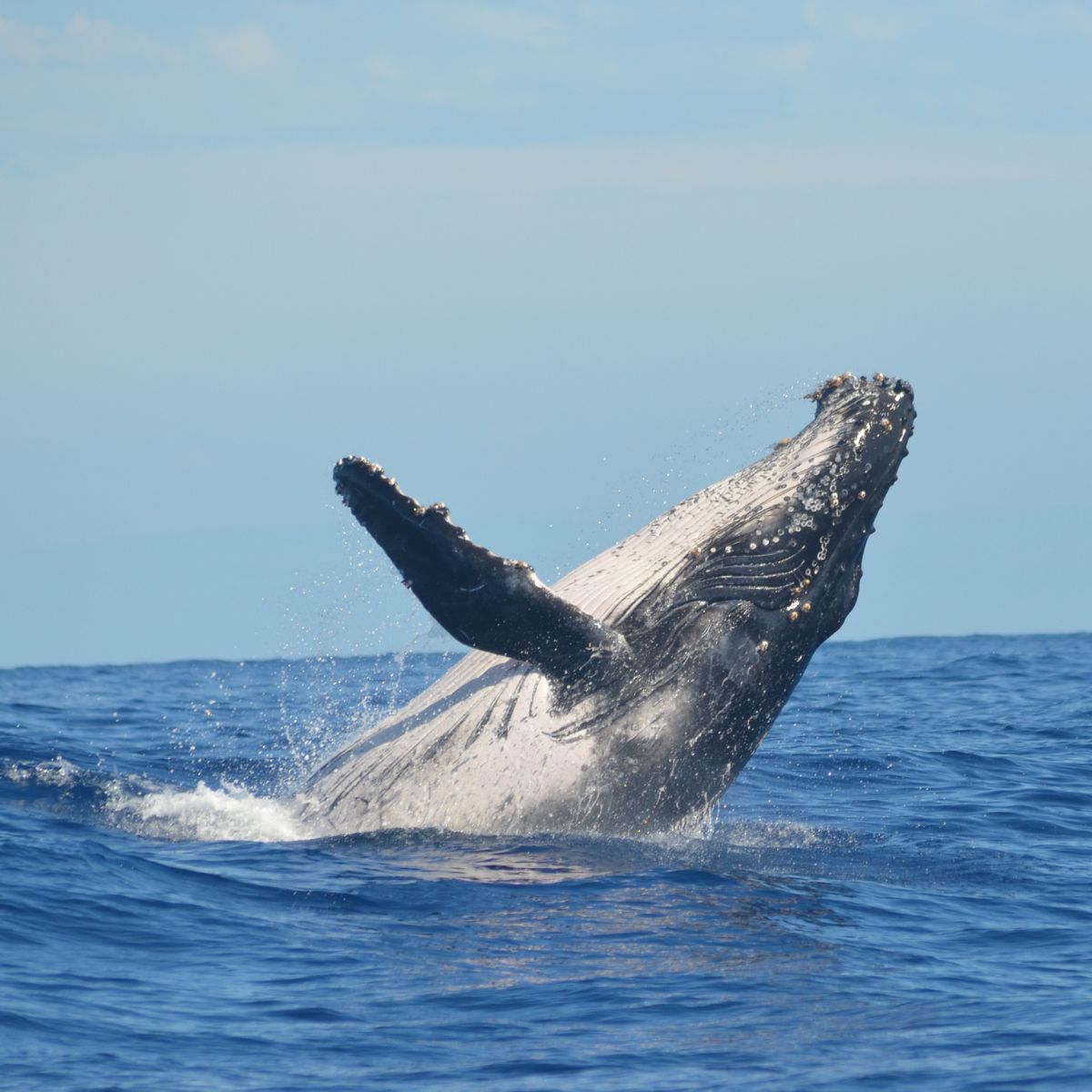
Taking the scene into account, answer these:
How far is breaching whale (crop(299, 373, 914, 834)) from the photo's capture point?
12.4 meters

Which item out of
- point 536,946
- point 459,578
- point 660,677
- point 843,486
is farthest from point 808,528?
point 536,946

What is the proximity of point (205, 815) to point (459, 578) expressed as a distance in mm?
4404

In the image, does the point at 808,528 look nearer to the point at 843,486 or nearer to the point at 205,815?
the point at 843,486

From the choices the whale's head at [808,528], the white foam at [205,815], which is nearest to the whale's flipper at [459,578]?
the whale's head at [808,528]

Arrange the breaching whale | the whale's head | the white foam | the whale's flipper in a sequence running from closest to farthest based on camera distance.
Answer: the whale's flipper → the breaching whale → the whale's head → the white foam

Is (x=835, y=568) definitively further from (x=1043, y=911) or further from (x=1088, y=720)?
(x=1088, y=720)

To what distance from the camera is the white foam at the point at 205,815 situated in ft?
43.2

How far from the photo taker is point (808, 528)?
12.8 meters

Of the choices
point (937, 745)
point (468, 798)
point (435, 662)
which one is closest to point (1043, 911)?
point (468, 798)

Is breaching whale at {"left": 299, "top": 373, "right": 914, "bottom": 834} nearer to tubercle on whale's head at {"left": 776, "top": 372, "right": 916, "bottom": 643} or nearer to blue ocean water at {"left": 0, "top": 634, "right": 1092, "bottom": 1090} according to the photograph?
tubercle on whale's head at {"left": 776, "top": 372, "right": 916, "bottom": 643}

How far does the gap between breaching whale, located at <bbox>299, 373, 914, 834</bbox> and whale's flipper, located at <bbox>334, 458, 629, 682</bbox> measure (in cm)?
34

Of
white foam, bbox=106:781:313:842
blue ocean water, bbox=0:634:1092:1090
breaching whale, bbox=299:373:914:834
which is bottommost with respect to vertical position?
blue ocean water, bbox=0:634:1092:1090

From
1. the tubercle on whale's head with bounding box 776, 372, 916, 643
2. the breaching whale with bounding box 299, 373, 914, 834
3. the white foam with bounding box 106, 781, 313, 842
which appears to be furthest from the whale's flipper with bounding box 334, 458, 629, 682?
the white foam with bounding box 106, 781, 313, 842

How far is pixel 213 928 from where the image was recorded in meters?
10.4
